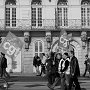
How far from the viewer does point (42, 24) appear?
27.9m

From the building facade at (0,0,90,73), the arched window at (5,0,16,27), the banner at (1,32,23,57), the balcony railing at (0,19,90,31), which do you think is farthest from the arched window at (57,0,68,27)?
the banner at (1,32,23,57)

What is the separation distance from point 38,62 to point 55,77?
8.71m

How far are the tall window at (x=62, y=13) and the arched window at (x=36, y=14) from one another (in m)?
1.84

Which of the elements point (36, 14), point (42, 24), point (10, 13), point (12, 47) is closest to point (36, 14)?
point (36, 14)

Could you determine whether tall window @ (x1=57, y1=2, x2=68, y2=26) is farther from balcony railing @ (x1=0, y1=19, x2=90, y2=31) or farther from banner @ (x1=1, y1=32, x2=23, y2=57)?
banner @ (x1=1, y1=32, x2=23, y2=57)

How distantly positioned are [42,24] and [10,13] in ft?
11.0

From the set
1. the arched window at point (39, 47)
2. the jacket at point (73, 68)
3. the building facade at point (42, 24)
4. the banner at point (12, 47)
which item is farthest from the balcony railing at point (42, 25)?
the jacket at point (73, 68)

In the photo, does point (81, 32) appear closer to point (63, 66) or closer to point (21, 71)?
point (21, 71)

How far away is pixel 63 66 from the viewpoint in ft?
37.7

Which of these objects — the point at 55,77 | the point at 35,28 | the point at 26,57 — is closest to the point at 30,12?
the point at 35,28

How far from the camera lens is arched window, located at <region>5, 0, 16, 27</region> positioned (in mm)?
28125

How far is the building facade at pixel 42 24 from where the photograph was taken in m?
27.3

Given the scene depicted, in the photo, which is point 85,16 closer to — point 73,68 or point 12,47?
point 12,47

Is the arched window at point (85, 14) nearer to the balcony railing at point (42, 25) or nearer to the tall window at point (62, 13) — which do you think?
the balcony railing at point (42, 25)
